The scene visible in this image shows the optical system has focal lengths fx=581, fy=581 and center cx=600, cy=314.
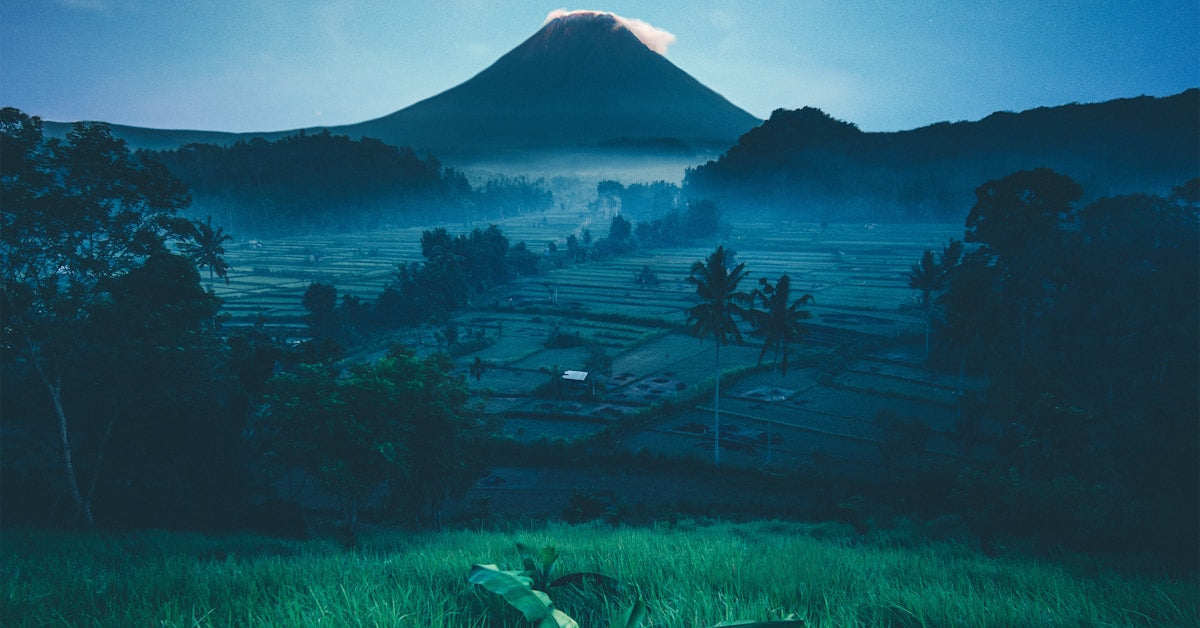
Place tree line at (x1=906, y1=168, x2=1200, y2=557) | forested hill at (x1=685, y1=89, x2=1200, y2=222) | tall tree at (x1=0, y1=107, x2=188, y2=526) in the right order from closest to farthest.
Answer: tree line at (x1=906, y1=168, x2=1200, y2=557) < tall tree at (x1=0, y1=107, x2=188, y2=526) < forested hill at (x1=685, y1=89, x2=1200, y2=222)

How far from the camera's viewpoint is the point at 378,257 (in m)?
77.1

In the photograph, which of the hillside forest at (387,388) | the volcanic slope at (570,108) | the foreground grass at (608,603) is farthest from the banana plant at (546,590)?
the volcanic slope at (570,108)

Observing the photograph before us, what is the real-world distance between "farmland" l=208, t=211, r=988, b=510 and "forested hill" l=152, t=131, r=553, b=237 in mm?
38763

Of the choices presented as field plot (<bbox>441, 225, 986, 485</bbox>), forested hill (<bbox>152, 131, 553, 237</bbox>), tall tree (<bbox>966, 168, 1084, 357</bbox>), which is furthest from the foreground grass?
forested hill (<bbox>152, 131, 553, 237</bbox>)

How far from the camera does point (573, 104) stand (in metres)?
110

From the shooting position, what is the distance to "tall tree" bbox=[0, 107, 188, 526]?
34.6ft

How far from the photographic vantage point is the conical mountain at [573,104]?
335 ft

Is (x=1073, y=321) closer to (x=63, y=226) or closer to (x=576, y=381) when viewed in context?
(x=576, y=381)

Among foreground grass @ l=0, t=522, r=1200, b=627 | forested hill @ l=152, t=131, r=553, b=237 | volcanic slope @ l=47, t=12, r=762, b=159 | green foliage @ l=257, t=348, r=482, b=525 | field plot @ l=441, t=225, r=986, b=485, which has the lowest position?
field plot @ l=441, t=225, r=986, b=485

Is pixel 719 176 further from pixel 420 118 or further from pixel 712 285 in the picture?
pixel 712 285

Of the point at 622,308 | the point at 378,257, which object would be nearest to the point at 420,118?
the point at 378,257

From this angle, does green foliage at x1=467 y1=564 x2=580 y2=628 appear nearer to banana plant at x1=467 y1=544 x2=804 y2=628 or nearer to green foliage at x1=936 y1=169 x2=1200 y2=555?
banana plant at x1=467 y1=544 x2=804 y2=628

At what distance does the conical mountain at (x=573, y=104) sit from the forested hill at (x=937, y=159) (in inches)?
430

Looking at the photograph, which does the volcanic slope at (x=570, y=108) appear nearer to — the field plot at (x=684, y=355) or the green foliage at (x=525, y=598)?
the field plot at (x=684, y=355)
